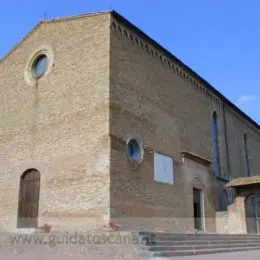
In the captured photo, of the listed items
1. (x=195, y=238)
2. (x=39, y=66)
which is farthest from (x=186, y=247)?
(x=39, y=66)

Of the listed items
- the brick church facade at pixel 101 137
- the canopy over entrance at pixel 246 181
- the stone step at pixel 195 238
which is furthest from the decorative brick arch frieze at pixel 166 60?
the stone step at pixel 195 238

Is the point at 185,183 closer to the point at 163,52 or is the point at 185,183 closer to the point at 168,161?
the point at 168,161

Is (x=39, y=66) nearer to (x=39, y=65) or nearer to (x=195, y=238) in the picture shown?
(x=39, y=65)

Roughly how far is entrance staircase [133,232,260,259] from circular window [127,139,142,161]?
149 inches

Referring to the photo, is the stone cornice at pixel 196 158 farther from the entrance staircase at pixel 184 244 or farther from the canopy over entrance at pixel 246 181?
the entrance staircase at pixel 184 244

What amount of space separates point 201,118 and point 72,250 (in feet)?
40.4

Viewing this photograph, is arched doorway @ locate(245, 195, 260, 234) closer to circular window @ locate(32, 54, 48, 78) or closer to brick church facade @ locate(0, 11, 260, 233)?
brick church facade @ locate(0, 11, 260, 233)

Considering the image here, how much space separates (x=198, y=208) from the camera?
1869 centimetres

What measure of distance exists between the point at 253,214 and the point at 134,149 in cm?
1182

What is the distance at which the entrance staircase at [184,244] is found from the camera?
964cm

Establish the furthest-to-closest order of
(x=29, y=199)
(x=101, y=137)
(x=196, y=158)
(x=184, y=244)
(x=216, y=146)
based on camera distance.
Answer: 1. (x=216, y=146)
2. (x=196, y=158)
3. (x=29, y=199)
4. (x=101, y=137)
5. (x=184, y=244)

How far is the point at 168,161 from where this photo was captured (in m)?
16.6

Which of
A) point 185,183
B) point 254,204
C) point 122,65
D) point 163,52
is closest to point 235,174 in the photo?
point 254,204

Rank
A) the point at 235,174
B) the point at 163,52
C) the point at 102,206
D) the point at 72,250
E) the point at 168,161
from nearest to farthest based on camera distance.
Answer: the point at 72,250 → the point at 102,206 → the point at 168,161 → the point at 163,52 → the point at 235,174
